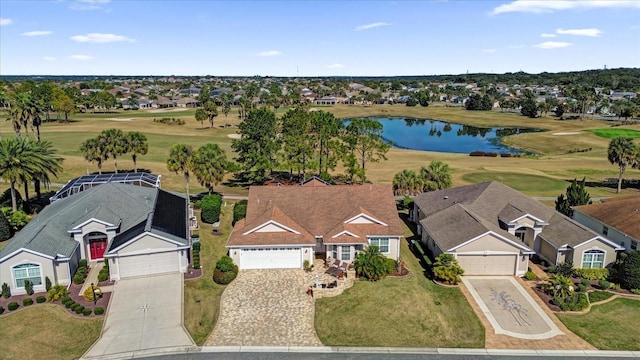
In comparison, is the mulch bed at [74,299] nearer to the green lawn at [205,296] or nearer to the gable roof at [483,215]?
the green lawn at [205,296]

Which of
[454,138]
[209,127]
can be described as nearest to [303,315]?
[209,127]

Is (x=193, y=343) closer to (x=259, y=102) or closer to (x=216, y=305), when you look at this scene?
(x=216, y=305)

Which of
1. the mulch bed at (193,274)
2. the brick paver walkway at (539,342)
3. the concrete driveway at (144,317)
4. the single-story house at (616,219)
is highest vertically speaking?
the single-story house at (616,219)

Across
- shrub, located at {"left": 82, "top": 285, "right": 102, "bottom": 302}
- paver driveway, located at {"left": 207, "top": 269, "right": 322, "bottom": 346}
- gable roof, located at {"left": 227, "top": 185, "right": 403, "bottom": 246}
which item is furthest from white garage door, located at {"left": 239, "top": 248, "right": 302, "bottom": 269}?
shrub, located at {"left": 82, "top": 285, "right": 102, "bottom": 302}

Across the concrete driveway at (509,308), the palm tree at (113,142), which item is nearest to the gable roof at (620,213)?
the concrete driveway at (509,308)

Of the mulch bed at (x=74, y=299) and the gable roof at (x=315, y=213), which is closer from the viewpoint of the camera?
the mulch bed at (x=74, y=299)

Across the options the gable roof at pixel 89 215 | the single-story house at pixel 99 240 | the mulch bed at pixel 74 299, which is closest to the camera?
the mulch bed at pixel 74 299
